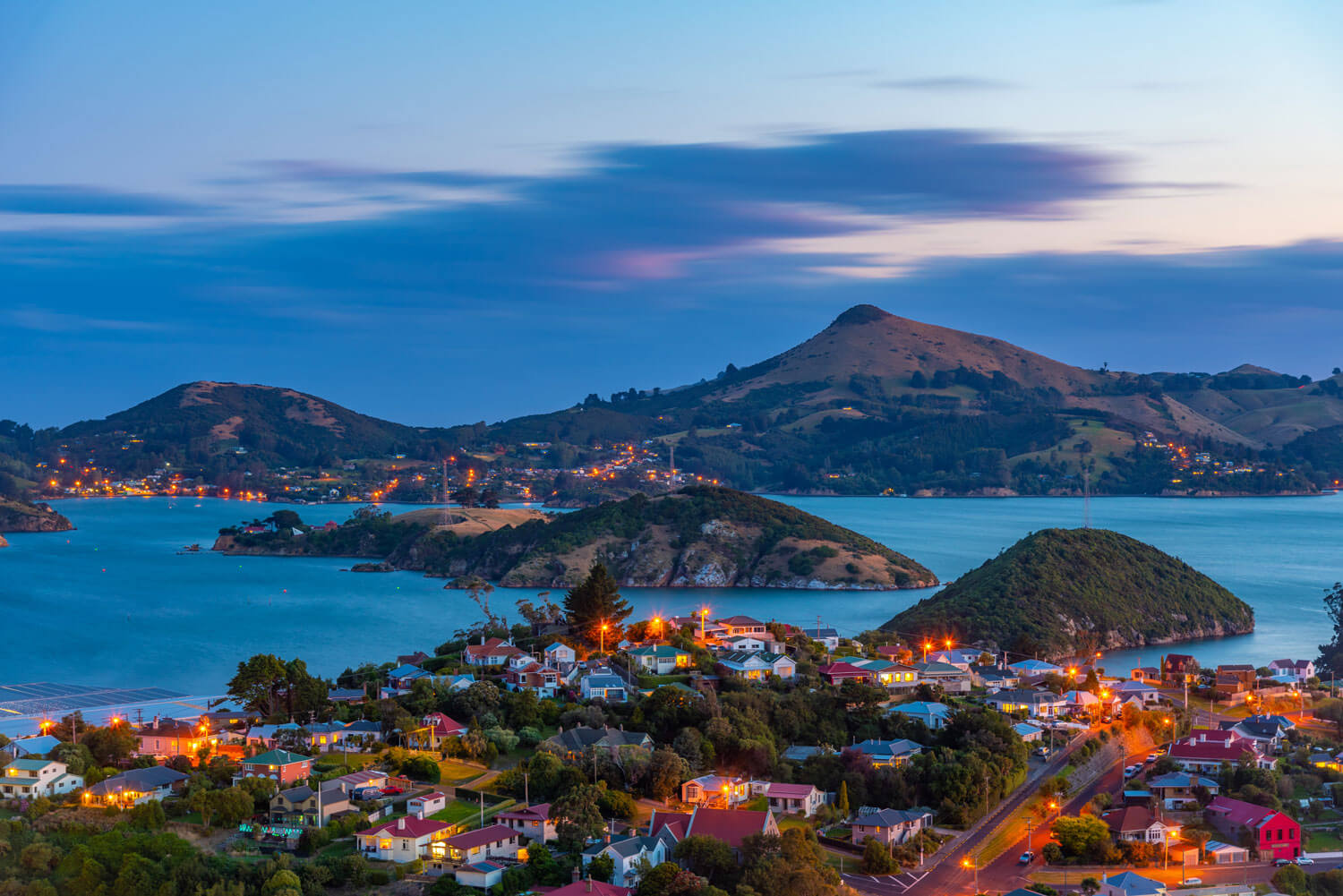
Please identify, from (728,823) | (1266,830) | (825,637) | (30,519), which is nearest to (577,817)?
(728,823)

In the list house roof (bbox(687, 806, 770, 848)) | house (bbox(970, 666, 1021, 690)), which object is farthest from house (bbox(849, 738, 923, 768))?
house (bbox(970, 666, 1021, 690))

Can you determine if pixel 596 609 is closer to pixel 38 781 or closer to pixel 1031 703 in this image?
pixel 1031 703

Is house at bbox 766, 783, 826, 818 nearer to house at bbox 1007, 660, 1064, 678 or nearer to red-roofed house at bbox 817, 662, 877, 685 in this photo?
red-roofed house at bbox 817, 662, 877, 685

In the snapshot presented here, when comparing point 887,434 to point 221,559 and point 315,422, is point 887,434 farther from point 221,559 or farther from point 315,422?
point 221,559

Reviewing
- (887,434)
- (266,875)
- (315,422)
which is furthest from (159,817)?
(315,422)

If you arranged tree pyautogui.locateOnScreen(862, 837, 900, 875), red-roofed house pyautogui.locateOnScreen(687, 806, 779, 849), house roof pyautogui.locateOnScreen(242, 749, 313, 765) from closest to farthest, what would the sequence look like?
red-roofed house pyautogui.locateOnScreen(687, 806, 779, 849) < tree pyautogui.locateOnScreen(862, 837, 900, 875) < house roof pyautogui.locateOnScreen(242, 749, 313, 765)

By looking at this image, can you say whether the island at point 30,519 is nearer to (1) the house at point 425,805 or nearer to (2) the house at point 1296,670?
(2) the house at point 1296,670
